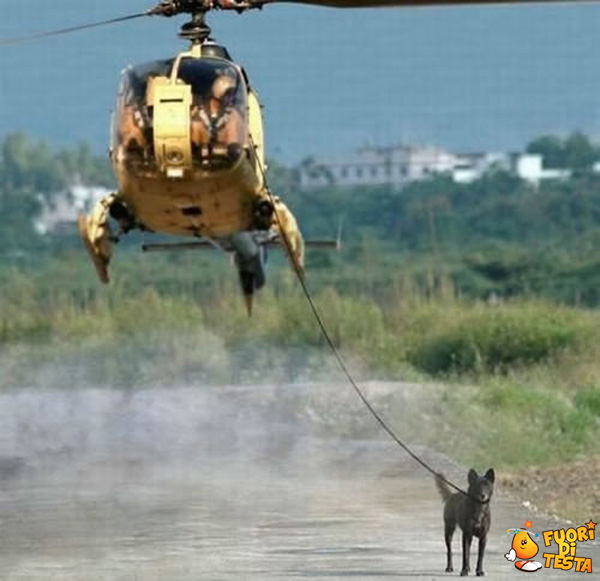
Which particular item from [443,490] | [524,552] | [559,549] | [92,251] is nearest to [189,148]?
[92,251]

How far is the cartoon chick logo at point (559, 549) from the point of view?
14680mm

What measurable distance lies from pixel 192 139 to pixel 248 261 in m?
3.45

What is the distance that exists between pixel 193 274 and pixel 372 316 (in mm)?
2023

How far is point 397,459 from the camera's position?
20.2 metres

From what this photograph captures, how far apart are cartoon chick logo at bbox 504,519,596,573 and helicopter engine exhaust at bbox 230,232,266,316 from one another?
2748mm

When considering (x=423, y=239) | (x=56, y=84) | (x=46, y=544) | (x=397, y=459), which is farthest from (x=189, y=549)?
(x=56, y=84)

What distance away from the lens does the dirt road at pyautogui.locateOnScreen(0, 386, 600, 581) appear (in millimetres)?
14992

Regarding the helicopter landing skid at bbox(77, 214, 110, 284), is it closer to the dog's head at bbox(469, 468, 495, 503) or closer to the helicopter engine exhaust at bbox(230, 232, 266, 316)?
the helicopter engine exhaust at bbox(230, 232, 266, 316)

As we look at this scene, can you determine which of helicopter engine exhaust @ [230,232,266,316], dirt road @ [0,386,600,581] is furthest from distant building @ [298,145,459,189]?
helicopter engine exhaust @ [230,232,266,316]

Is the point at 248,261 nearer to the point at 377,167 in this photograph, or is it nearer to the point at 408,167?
the point at 377,167

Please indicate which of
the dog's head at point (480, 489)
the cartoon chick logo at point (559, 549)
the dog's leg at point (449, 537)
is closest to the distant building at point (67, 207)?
the cartoon chick logo at point (559, 549)

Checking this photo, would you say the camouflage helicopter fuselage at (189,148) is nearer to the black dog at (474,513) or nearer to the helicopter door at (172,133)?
the helicopter door at (172,133)

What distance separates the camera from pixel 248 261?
17938 mm

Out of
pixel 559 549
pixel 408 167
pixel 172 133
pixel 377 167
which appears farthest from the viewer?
pixel 408 167
